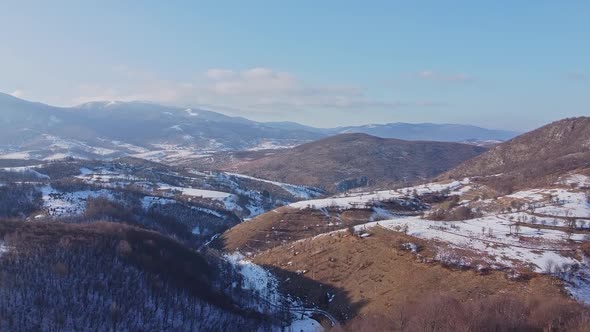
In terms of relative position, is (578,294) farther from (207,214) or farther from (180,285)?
(207,214)

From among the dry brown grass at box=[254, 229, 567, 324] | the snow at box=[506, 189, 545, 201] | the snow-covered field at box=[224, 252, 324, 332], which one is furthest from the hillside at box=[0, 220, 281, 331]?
the snow at box=[506, 189, 545, 201]

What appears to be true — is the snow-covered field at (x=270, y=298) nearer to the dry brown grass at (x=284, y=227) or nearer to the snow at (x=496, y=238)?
the dry brown grass at (x=284, y=227)

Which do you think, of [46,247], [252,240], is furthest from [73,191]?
[46,247]

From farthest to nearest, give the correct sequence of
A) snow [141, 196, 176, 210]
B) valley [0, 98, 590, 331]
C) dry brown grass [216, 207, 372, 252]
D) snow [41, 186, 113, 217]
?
snow [141, 196, 176, 210], snow [41, 186, 113, 217], dry brown grass [216, 207, 372, 252], valley [0, 98, 590, 331]

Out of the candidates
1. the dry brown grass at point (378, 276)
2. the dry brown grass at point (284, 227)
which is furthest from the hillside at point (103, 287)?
the dry brown grass at point (284, 227)

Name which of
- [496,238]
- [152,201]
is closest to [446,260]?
[496,238]

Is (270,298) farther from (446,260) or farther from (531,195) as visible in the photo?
(531,195)

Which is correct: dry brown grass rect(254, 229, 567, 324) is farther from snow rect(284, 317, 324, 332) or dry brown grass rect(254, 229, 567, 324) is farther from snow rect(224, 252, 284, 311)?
snow rect(284, 317, 324, 332)

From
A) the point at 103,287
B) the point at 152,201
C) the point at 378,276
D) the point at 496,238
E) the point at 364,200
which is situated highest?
the point at 496,238

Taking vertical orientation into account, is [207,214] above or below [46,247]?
below

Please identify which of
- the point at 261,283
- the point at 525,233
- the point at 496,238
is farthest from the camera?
the point at 525,233

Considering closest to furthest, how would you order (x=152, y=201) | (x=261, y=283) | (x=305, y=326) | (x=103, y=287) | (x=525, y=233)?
1. (x=103, y=287)
2. (x=305, y=326)
3. (x=261, y=283)
4. (x=525, y=233)
5. (x=152, y=201)
